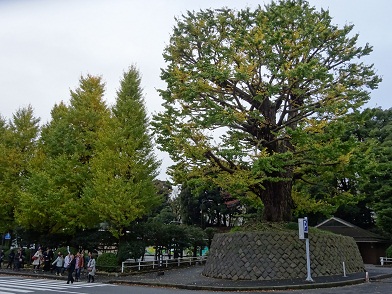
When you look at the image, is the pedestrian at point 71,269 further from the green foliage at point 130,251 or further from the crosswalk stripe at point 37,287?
the green foliage at point 130,251

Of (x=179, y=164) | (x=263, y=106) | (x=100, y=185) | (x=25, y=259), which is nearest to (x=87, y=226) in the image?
(x=100, y=185)

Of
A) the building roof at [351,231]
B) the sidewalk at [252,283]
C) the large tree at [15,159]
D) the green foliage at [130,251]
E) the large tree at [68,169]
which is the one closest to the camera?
the sidewalk at [252,283]

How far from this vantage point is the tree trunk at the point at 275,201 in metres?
20.6

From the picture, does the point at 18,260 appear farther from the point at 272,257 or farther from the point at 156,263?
the point at 272,257

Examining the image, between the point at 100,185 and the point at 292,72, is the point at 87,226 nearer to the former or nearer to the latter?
the point at 100,185

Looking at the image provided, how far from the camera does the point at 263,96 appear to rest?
18.9 metres

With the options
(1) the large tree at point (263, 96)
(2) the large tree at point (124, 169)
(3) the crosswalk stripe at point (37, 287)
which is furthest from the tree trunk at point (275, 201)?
(3) the crosswalk stripe at point (37, 287)

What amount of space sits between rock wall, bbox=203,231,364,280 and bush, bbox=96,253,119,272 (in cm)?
566

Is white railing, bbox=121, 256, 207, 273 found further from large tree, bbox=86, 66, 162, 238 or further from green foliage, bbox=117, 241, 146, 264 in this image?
large tree, bbox=86, 66, 162, 238

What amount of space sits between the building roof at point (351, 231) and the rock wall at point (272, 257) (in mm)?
15265

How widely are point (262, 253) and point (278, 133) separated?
18.8 ft

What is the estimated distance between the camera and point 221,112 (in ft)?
57.9

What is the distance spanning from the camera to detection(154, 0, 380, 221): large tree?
17469 millimetres

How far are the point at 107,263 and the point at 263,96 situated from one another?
12947mm
